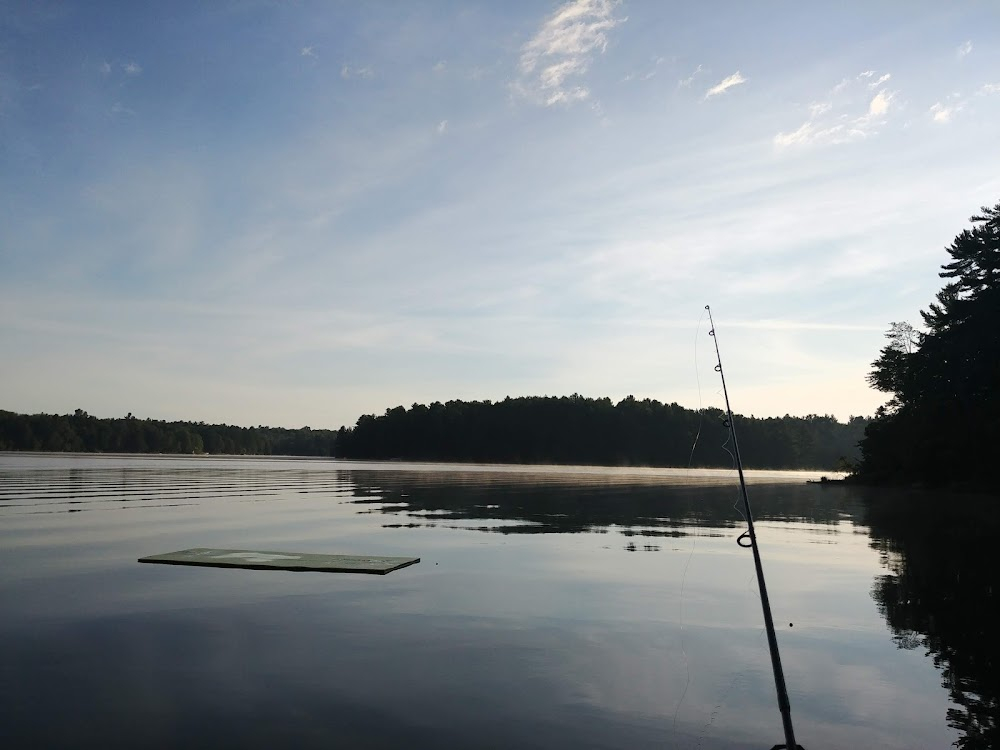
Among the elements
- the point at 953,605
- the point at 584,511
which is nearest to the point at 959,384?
the point at 584,511

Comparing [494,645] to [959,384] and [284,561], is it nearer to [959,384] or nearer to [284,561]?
[284,561]

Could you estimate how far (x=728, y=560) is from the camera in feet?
66.0

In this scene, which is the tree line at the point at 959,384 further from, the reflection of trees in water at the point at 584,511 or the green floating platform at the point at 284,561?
the green floating platform at the point at 284,561

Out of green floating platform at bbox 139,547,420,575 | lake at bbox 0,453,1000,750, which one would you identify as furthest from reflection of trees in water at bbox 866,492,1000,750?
green floating platform at bbox 139,547,420,575

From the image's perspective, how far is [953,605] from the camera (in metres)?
13.8

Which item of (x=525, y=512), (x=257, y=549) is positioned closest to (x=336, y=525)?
(x=257, y=549)

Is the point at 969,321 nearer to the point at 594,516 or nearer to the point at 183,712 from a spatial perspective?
the point at 594,516

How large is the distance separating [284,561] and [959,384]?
6053 cm

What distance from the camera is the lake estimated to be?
25.6 feet

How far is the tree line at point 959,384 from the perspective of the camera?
Answer: 5678 centimetres

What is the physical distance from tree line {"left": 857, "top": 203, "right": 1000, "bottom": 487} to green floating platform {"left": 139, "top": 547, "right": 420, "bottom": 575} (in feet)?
175

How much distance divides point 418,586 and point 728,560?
936 centimetres

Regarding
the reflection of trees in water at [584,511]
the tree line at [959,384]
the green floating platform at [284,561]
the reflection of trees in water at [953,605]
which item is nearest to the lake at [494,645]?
the reflection of trees in water at [953,605]

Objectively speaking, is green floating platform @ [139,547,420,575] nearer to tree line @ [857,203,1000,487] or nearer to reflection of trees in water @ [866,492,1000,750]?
reflection of trees in water @ [866,492,1000,750]
